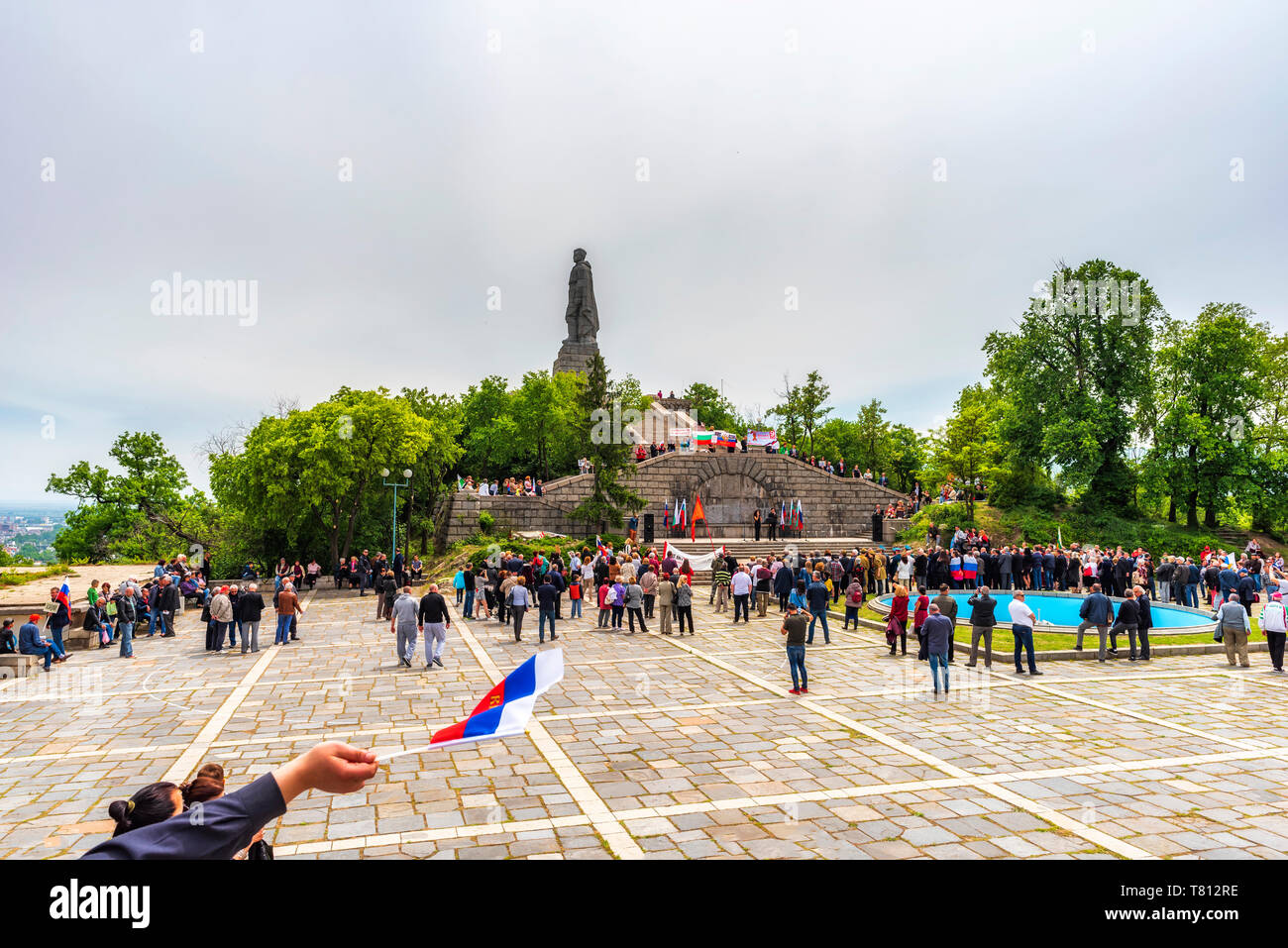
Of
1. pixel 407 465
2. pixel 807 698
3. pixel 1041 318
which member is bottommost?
pixel 807 698

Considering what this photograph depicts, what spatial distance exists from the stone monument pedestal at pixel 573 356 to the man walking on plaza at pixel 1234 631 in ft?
160

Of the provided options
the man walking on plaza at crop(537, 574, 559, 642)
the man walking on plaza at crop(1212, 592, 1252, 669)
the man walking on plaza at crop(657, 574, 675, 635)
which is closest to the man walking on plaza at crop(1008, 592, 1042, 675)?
the man walking on plaza at crop(1212, 592, 1252, 669)

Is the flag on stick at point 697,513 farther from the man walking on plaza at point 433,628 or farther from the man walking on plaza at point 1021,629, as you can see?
the man walking on plaza at point 1021,629

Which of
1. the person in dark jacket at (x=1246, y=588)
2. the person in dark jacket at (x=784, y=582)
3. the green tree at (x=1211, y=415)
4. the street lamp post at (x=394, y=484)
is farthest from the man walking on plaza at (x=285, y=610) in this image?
the green tree at (x=1211, y=415)

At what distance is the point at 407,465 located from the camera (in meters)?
34.7

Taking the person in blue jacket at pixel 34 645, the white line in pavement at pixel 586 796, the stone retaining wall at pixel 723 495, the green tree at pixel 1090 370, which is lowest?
the white line in pavement at pixel 586 796

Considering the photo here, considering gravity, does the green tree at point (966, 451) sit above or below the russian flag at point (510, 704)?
above

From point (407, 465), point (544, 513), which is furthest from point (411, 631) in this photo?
point (544, 513)

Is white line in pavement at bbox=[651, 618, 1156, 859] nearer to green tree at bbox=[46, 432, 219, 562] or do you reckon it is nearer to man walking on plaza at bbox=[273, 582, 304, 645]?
man walking on plaza at bbox=[273, 582, 304, 645]

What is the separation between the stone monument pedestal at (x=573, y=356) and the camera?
6062 cm

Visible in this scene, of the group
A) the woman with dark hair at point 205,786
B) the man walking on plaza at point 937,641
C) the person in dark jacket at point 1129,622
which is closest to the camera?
the woman with dark hair at point 205,786

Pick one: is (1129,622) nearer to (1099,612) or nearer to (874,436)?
(1099,612)
